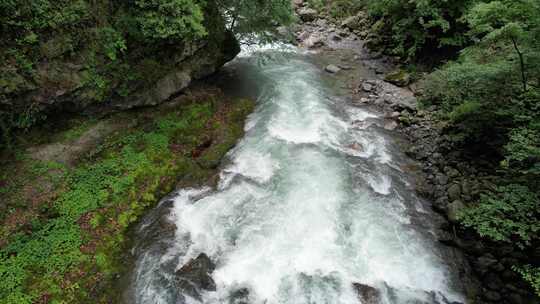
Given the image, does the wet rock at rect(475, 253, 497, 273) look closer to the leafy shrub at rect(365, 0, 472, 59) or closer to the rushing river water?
the rushing river water

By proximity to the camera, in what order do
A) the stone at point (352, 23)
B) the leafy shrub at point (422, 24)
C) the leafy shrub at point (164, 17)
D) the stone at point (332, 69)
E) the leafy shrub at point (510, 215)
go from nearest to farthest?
the leafy shrub at point (510, 215) < the leafy shrub at point (164, 17) < the leafy shrub at point (422, 24) < the stone at point (332, 69) < the stone at point (352, 23)

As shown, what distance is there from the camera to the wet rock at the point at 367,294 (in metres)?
7.05

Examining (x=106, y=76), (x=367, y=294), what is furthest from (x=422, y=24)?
(x=106, y=76)

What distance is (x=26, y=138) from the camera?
9.66m

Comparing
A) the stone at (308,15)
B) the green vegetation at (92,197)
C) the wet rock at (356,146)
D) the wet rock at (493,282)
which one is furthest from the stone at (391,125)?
the stone at (308,15)

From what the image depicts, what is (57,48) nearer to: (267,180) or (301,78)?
(267,180)

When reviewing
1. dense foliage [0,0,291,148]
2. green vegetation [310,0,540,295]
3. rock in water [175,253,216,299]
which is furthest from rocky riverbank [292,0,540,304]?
dense foliage [0,0,291,148]

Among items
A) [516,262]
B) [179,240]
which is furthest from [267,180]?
[516,262]

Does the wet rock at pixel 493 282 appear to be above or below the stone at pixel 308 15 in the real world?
below

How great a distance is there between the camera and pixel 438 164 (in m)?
10.7

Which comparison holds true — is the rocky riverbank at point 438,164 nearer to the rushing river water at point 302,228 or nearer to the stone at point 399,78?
the stone at point 399,78

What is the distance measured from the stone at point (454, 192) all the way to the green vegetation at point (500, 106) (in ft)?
2.31

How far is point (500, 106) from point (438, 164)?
8.21ft

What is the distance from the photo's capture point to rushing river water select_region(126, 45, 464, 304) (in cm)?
736
